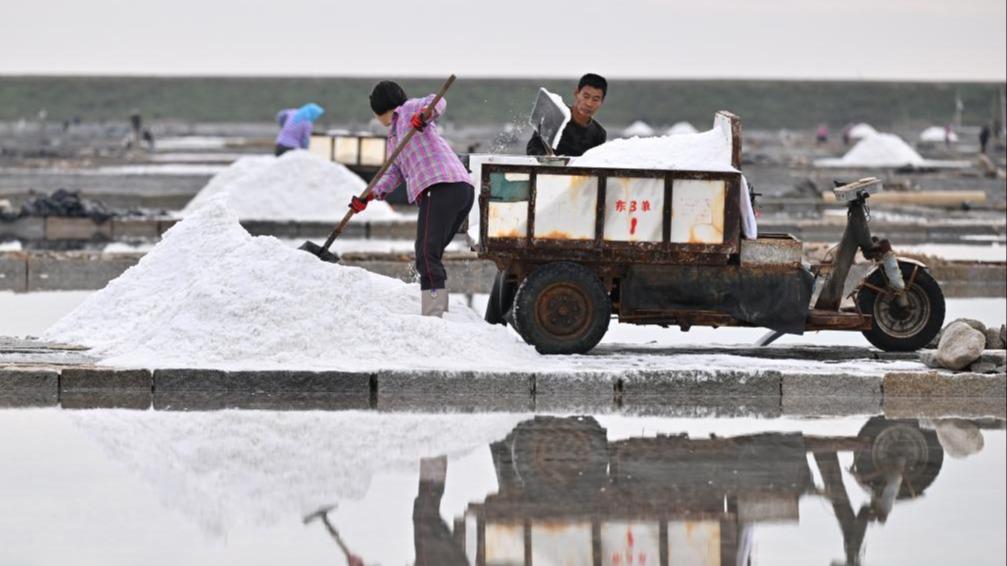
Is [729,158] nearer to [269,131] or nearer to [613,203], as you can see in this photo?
[613,203]

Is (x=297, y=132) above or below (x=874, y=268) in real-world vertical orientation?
above

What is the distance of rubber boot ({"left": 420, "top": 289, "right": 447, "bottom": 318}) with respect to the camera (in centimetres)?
1189

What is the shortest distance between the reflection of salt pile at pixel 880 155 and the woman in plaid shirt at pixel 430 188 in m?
43.1

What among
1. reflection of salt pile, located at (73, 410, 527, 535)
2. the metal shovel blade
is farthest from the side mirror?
reflection of salt pile, located at (73, 410, 527, 535)

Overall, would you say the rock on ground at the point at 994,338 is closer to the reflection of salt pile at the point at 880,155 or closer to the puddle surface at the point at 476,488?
the puddle surface at the point at 476,488

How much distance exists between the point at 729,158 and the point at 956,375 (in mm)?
1836

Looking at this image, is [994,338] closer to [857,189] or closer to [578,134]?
[857,189]

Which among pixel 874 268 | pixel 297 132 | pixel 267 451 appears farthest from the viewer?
pixel 297 132

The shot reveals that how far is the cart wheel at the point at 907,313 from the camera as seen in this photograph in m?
12.2

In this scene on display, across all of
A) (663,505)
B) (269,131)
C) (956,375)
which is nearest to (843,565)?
(663,505)

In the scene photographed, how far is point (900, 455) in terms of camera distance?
8.95 meters

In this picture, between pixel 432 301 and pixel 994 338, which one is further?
pixel 994 338

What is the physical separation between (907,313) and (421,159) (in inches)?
116

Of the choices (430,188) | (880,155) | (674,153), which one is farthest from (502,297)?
(880,155)
